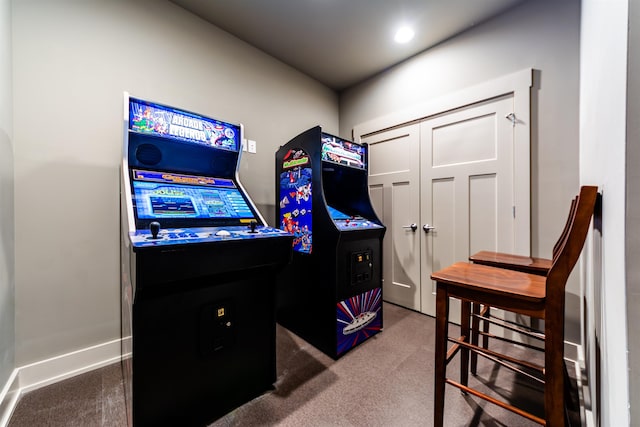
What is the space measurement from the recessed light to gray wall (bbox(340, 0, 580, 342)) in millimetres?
470

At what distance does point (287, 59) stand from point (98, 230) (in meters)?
2.50

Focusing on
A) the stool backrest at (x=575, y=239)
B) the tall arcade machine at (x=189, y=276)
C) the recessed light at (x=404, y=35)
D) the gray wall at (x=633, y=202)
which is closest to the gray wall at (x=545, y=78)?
the recessed light at (x=404, y=35)

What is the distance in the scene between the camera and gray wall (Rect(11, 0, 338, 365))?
1.60 metres

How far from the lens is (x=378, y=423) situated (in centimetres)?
133

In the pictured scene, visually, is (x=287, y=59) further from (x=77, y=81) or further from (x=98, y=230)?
(x=98, y=230)

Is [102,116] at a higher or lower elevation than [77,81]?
lower

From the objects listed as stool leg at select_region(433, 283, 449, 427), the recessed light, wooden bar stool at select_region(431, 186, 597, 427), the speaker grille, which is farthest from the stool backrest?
the recessed light

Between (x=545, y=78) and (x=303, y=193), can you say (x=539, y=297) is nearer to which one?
(x=303, y=193)

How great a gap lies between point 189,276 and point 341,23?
8.19 ft

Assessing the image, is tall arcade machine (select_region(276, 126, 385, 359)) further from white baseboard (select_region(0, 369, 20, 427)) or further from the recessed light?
white baseboard (select_region(0, 369, 20, 427))

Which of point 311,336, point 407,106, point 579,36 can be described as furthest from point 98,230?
point 579,36

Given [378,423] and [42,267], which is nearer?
[378,423]

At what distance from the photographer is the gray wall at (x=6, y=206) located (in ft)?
4.53

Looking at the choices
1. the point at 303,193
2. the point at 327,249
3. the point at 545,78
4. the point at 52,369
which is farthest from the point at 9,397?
the point at 545,78
